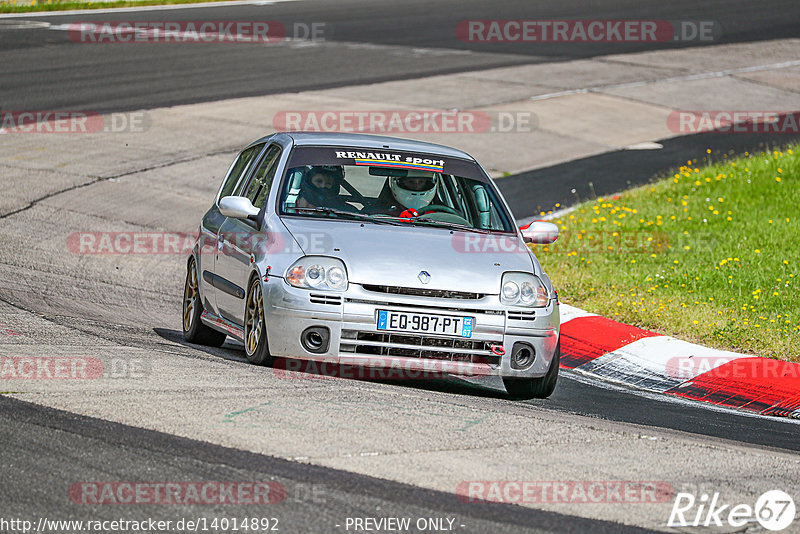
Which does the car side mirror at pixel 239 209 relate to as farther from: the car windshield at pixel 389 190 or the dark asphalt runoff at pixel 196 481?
the dark asphalt runoff at pixel 196 481

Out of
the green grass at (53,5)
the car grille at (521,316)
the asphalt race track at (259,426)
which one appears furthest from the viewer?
the green grass at (53,5)

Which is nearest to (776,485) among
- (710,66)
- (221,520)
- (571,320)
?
(221,520)

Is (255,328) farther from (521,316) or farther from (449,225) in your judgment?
(521,316)

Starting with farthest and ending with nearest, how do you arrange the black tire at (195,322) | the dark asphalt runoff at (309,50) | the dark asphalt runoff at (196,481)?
1. the dark asphalt runoff at (309,50)
2. the black tire at (195,322)
3. the dark asphalt runoff at (196,481)

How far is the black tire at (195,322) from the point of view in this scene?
29.9 feet

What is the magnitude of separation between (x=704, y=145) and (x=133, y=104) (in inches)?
368

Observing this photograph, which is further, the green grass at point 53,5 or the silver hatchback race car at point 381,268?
the green grass at point 53,5

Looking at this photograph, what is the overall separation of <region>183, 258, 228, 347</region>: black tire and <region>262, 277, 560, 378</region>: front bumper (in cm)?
176

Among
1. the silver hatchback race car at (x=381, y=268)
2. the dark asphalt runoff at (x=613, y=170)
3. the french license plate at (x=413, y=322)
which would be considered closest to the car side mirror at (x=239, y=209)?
the silver hatchback race car at (x=381, y=268)

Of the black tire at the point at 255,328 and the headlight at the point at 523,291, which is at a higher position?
the headlight at the point at 523,291

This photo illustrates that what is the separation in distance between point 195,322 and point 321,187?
5.15ft

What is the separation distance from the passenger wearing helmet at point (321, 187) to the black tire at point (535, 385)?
1652 mm

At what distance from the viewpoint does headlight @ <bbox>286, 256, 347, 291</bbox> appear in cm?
734

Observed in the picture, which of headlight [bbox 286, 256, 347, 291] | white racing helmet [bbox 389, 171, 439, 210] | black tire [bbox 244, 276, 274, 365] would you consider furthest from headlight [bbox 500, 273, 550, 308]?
black tire [bbox 244, 276, 274, 365]
